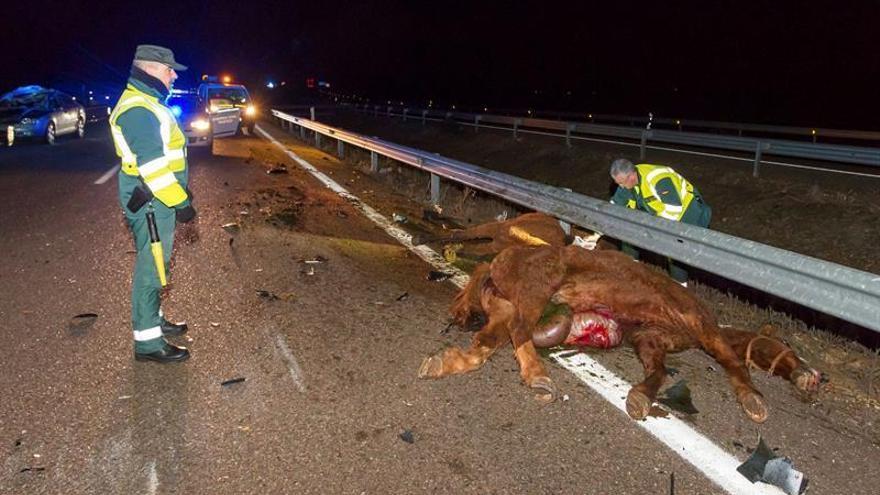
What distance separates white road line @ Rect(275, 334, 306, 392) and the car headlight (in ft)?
47.0

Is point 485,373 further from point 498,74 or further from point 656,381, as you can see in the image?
point 498,74

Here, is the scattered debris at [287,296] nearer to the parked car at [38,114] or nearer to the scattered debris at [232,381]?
the scattered debris at [232,381]

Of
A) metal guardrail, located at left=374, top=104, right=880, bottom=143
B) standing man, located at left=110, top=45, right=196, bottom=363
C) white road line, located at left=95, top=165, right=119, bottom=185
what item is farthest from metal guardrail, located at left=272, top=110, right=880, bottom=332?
metal guardrail, located at left=374, top=104, right=880, bottom=143

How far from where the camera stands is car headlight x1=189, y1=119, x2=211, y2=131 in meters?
17.5

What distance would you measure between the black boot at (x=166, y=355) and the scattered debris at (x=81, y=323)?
2.47 feet

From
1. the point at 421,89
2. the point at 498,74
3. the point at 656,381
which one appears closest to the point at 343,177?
the point at 656,381

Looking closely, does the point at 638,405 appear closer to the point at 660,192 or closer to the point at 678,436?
the point at 678,436

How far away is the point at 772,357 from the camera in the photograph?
4156mm

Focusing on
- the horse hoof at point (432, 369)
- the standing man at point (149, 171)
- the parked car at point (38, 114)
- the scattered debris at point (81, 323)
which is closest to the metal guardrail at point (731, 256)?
the horse hoof at point (432, 369)

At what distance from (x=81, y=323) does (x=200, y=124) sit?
1376 cm

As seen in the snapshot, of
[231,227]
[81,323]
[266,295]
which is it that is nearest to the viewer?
[81,323]

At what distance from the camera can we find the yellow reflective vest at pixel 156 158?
170 inches

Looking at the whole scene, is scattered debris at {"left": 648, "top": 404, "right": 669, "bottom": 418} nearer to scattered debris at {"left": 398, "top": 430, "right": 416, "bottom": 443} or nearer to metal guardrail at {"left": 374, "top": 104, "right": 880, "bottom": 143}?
scattered debris at {"left": 398, "top": 430, "right": 416, "bottom": 443}

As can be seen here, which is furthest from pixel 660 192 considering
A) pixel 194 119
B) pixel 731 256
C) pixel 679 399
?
pixel 194 119
